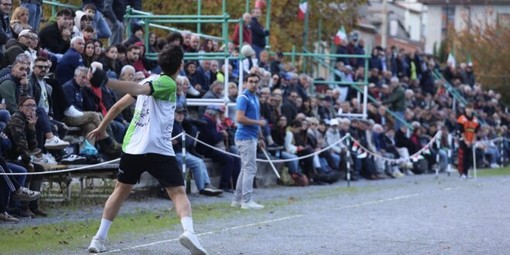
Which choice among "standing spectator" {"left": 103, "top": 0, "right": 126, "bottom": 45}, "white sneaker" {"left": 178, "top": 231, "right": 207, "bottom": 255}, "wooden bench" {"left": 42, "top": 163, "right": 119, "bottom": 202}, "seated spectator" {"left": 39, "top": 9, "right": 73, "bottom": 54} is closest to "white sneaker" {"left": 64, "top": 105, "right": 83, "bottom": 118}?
"wooden bench" {"left": 42, "top": 163, "right": 119, "bottom": 202}

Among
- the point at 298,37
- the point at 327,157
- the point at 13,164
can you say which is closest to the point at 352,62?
the point at 298,37

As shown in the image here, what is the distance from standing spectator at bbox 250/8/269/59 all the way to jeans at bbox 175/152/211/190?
848cm

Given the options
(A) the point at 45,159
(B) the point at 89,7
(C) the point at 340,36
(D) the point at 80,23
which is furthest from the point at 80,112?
(C) the point at 340,36

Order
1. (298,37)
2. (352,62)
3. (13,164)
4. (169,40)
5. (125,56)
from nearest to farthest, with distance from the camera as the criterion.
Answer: (13,164)
(125,56)
(169,40)
(352,62)
(298,37)

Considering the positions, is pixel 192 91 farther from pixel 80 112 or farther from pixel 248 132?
pixel 80 112

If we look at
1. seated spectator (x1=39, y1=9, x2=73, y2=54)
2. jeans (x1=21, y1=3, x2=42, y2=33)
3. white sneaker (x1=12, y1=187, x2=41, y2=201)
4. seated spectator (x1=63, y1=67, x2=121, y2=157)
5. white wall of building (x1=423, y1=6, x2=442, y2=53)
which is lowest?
white sneaker (x1=12, y1=187, x2=41, y2=201)

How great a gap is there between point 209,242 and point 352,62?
83.6ft

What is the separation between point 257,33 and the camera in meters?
30.7

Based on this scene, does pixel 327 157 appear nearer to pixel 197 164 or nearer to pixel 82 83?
pixel 197 164

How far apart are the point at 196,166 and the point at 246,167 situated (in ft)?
8.26

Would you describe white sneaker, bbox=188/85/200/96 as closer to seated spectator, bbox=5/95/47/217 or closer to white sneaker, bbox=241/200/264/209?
white sneaker, bbox=241/200/264/209

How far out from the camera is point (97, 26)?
23.8 metres

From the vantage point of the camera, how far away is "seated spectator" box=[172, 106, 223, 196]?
71.3 ft

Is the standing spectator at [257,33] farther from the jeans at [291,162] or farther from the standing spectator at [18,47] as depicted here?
the standing spectator at [18,47]
